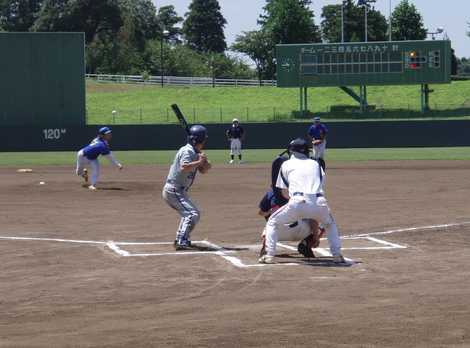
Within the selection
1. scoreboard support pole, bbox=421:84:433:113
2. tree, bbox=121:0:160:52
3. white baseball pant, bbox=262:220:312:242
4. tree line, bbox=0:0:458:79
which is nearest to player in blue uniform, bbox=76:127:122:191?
white baseball pant, bbox=262:220:312:242

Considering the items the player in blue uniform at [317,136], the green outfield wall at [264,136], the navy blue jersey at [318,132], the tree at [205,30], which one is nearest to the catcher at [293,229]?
the player in blue uniform at [317,136]

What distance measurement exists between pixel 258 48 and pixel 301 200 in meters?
100

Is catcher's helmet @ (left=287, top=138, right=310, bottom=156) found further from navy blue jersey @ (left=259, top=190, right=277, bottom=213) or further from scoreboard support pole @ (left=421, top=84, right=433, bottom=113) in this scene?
scoreboard support pole @ (left=421, top=84, right=433, bottom=113)

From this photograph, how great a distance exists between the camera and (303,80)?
216 feet

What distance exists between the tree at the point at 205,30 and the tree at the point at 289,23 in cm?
3637

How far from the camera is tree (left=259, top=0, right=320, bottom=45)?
350ft

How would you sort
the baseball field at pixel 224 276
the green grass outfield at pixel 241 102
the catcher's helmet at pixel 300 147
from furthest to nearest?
the green grass outfield at pixel 241 102, the catcher's helmet at pixel 300 147, the baseball field at pixel 224 276

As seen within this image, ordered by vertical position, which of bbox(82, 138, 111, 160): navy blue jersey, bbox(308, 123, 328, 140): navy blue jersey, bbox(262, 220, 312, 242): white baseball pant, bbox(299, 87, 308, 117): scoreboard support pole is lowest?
bbox(262, 220, 312, 242): white baseball pant

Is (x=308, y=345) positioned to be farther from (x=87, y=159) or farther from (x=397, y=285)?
(x=87, y=159)

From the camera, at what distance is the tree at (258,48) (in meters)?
109

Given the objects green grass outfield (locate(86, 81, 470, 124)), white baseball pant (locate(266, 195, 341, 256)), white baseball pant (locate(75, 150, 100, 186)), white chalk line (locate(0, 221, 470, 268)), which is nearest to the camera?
white baseball pant (locate(266, 195, 341, 256))

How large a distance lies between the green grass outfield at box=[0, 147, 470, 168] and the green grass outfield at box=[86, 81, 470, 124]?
19.3m

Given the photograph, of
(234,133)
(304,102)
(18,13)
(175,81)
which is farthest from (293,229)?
(18,13)

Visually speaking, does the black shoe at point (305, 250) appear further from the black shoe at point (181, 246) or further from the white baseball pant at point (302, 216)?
the black shoe at point (181, 246)
